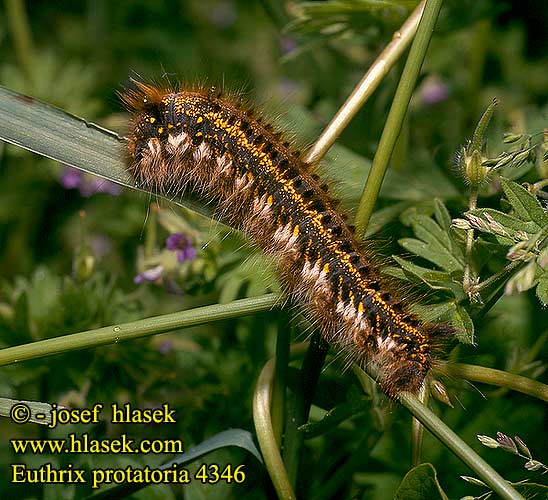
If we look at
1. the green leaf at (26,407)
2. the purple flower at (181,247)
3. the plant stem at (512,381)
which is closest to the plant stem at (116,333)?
the green leaf at (26,407)

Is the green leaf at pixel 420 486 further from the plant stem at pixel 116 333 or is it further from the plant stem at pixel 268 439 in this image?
the plant stem at pixel 116 333

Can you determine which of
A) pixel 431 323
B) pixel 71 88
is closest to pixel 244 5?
pixel 71 88

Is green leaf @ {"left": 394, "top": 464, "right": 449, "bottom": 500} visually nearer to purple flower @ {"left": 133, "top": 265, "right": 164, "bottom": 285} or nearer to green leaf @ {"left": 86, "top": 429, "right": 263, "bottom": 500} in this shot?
green leaf @ {"left": 86, "top": 429, "right": 263, "bottom": 500}

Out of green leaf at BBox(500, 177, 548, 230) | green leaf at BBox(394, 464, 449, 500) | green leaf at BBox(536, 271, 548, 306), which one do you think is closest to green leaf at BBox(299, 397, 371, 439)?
green leaf at BBox(394, 464, 449, 500)

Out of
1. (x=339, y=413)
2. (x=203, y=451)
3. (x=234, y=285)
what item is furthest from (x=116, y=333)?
(x=234, y=285)

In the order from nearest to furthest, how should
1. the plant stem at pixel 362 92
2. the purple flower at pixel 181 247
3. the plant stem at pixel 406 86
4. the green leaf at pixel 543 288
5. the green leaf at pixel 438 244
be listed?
the green leaf at pixel 543 288 < the plant stem at pixel 406 86 < the green leaf at pixel 438 244 < the plant stem at pixel 362 92 < the purple flower at pixel 181 247

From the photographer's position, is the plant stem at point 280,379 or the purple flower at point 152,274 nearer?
the plant stem at point 280,379
